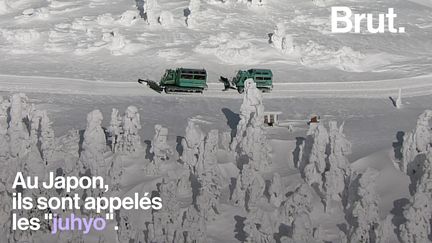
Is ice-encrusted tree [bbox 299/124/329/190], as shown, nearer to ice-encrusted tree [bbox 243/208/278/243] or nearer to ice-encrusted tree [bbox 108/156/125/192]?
ice-encrusted tree [bbox 243/208/278/243]

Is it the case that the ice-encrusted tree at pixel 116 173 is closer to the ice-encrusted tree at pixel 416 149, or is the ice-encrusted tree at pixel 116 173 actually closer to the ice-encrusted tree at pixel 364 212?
the ice-encrusted tree at pixel 364 212

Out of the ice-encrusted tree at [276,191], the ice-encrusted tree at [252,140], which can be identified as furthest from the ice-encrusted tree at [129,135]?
the ice-encrusted tree at [276,191]

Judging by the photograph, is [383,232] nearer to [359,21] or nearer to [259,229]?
[259,229]

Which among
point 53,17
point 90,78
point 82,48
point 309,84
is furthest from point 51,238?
point 53,17

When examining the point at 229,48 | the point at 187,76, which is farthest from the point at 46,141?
the point at 229,48

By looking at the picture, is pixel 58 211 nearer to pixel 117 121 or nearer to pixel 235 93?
pixel 117 121
